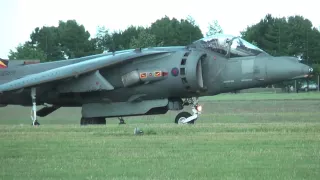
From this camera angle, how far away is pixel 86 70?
22844 millimetres

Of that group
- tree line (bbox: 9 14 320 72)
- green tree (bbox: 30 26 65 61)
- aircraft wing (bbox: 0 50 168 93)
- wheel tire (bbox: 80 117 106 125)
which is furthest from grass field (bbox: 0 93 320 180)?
green tree (bbox: 30 26 65 61)

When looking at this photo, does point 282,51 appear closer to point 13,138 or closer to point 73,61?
point 73,61

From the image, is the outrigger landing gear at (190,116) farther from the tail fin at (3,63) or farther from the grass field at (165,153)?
the tail fin at (3,63)

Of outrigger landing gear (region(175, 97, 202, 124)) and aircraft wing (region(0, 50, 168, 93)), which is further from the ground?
aircraft wing (region(0, 50, 168, 93))

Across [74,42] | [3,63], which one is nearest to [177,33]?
[74,42]

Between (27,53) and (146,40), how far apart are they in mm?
10435

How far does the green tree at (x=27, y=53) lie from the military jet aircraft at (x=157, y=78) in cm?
3194

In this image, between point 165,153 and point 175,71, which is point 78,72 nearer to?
point 175,71

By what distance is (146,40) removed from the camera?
2192 inches

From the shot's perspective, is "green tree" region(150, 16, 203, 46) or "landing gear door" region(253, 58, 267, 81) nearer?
"landing gear door" region(253, 58, 267, 81)

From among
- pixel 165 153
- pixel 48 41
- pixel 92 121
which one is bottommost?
pixel 165 153

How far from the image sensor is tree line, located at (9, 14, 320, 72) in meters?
56.2

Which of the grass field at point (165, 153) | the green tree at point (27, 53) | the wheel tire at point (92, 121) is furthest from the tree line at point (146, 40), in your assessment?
the grass field at point (165, 153)

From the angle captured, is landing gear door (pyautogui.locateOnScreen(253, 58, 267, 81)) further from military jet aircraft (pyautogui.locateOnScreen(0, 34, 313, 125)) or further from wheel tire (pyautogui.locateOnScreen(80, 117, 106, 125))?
wheel tire (pyautogui.locateOnScreen(80, 117, 106, 125))
